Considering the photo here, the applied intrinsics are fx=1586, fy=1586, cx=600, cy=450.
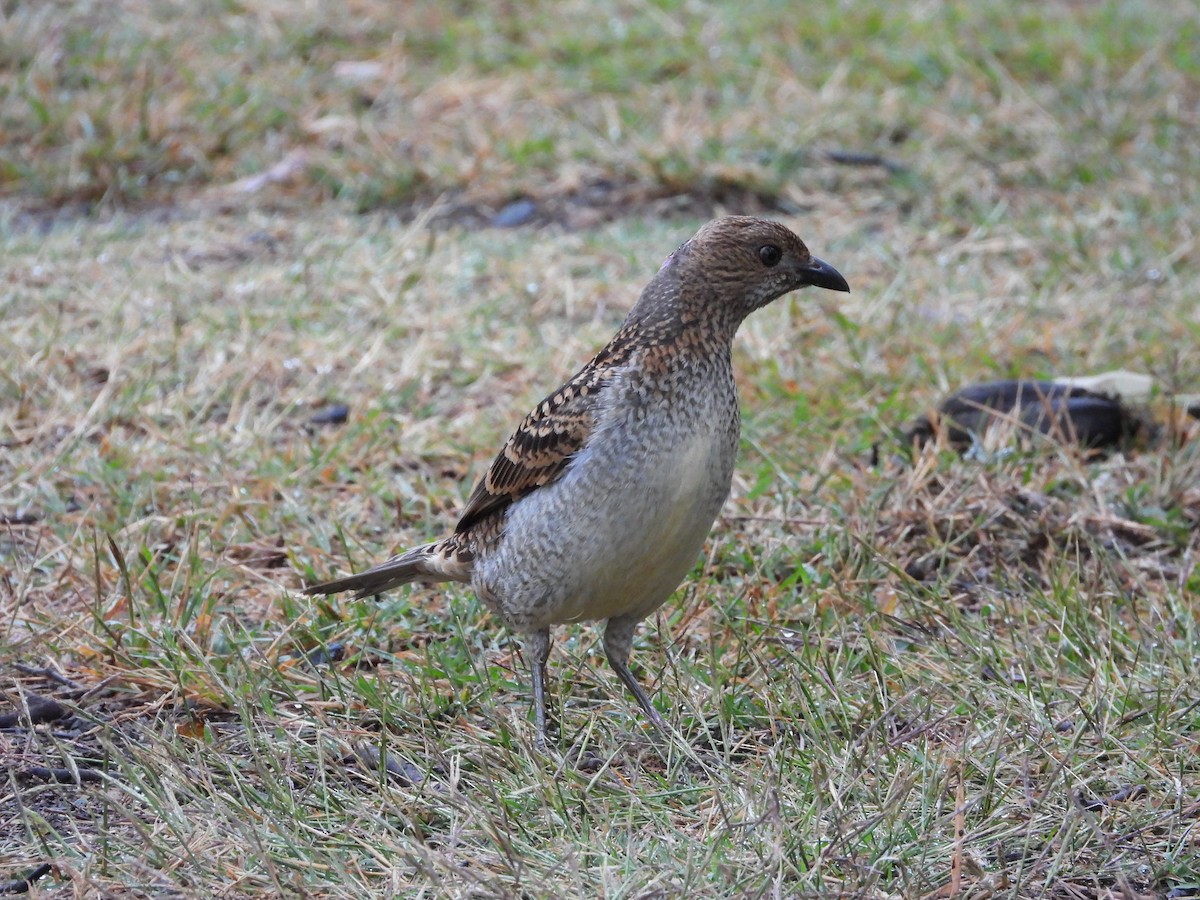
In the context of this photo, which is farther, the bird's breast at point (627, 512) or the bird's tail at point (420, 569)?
the bird's tail at point (420, 569)

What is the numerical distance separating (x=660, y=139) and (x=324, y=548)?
12.5 feet

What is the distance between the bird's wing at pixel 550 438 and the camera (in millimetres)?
3682

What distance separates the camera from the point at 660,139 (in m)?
7.79

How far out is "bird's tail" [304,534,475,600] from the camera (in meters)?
4.02

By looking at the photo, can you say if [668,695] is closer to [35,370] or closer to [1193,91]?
[35,370]

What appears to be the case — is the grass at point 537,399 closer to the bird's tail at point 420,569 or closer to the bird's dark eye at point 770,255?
the bird's tail at point 420,569

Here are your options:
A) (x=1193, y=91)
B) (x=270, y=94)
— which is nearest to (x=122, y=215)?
(x=270, y=94)

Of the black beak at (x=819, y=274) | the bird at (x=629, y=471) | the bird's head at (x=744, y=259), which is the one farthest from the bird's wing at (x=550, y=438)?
the black beak at (x=819, y=274)

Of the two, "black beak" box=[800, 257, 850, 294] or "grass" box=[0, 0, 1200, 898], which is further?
"black beak" box=[800, 257, 850, 294]

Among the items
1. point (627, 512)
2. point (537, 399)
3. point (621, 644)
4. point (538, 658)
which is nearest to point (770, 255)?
point (627, 512)

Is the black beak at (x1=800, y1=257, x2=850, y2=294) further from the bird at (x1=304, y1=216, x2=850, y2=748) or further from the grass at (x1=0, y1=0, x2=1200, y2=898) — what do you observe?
the grass at (x1=0, y1=0, x2=1200, y2=898)

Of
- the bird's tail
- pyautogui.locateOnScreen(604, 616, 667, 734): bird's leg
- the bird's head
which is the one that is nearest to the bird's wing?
the bird's tail

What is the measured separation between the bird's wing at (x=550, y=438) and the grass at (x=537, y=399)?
0.48m

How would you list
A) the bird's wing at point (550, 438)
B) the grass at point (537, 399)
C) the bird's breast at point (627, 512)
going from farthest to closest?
the bird's wing at point (550, 438) < the bird's breast at point (627, 512) < the grass at point (537, 399)
